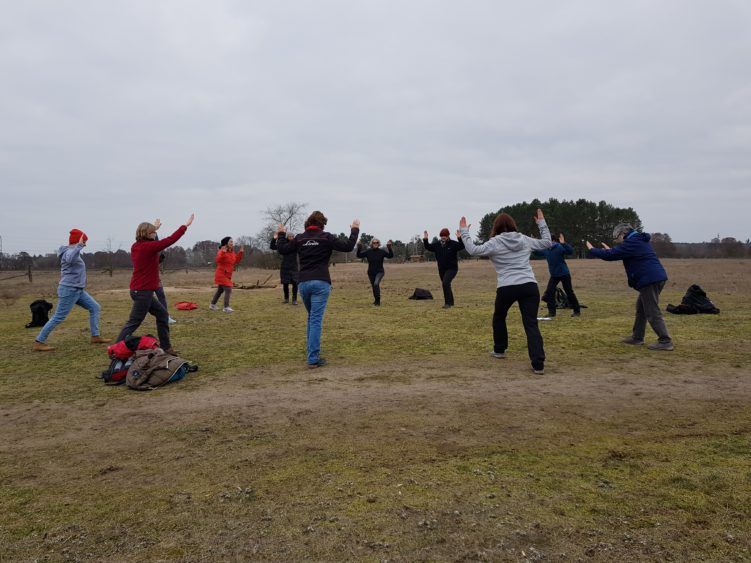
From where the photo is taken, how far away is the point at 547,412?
465 centimetres

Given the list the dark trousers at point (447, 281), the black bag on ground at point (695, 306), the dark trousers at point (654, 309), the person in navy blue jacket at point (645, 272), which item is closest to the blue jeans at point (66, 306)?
the dark trousers at point (447, 281)

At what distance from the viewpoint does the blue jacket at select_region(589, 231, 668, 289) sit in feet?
24.3

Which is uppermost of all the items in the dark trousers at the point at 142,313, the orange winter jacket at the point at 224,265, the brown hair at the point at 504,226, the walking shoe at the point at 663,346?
the brown hair at the point at 504,226

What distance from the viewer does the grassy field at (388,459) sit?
265cm

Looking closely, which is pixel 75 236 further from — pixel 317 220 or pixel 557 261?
pixel 557 261

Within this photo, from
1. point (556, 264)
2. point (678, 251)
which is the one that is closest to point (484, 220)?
point (678, 251)

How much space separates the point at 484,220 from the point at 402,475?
108749mm

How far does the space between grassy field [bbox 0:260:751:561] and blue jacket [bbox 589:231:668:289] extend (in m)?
1.18

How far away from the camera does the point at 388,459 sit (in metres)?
3.65

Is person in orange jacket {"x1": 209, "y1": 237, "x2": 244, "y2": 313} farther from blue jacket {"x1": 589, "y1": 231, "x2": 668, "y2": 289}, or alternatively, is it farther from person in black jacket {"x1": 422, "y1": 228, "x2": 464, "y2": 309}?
blue jacket {"x1": 589, "y1": 231, "x2": 668, "y2": 289}

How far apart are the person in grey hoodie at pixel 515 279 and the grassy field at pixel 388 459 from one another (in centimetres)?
40

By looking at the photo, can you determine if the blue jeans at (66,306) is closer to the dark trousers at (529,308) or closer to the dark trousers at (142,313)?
the dark trousers at (142,313)

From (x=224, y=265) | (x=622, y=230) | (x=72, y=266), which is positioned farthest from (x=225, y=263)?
(x=622, y=230)

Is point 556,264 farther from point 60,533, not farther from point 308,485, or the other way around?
point 60,533
